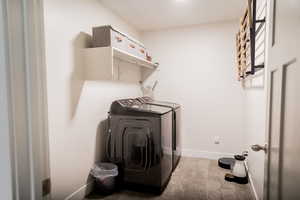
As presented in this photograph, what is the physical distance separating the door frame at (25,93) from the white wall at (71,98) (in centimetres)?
133

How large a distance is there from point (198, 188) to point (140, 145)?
95cm

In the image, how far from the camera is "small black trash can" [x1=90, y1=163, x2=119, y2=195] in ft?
7.44

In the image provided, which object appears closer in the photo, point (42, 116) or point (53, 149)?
point (42, 116)

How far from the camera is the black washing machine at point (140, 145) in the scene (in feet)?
7.47

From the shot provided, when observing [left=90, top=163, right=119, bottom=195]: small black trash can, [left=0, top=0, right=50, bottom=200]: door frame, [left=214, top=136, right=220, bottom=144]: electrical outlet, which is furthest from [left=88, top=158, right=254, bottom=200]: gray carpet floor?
[left=0, top=0, right=50, bottom=200]: door frame

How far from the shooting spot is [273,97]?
38.9 inches

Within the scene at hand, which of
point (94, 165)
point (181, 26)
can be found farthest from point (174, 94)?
point (94, 165)

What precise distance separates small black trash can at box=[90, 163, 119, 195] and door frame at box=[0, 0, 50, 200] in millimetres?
1792

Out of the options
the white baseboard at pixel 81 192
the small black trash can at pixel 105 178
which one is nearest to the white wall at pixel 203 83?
the small black trash can at pixel 105 178

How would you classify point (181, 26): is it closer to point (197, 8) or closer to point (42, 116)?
point (197, 8)

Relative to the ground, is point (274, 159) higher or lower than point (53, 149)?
higher

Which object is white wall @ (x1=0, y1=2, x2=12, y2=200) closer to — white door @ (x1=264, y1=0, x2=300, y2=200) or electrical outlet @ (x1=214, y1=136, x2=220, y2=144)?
white door @ (x1=264, y1=0, x2=300, y2=200)

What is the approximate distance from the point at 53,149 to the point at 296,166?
1.85 m

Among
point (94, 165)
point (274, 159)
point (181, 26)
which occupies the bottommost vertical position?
point (94, 165)
